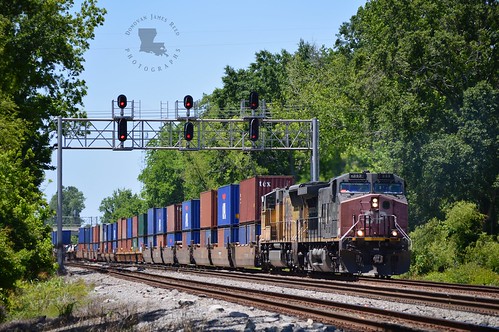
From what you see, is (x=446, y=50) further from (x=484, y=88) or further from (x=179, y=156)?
(x=179, y=156)

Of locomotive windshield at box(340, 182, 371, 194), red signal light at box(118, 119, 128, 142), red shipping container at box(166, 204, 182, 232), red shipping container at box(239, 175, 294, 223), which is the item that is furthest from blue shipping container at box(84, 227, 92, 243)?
locomotive windshield at box(340, 182, 371, 194)

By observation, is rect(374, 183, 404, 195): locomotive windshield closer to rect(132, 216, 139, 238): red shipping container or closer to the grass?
the grass

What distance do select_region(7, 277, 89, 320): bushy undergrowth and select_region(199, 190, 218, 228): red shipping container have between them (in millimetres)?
12037

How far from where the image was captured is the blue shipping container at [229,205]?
3919 centimetres

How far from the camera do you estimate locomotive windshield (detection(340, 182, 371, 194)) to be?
26.2 m

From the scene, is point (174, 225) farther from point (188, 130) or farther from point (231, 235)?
point (188, 130)

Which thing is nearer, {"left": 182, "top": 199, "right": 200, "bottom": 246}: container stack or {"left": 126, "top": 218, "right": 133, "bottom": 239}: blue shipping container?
{"left": 182, "top": 199, "right": 200, "bottom": 246}: container stack

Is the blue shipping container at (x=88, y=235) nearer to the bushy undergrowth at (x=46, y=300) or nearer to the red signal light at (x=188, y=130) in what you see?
the red signal light at (x=188, y=130)

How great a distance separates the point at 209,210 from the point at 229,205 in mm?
3841

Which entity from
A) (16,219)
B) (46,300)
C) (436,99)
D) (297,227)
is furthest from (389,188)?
(436,99)

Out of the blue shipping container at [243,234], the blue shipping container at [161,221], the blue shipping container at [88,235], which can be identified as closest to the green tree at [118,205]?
the blue shipping container at [88,235]

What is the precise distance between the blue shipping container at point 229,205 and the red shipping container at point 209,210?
71.1 inches

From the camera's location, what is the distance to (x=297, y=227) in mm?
30188

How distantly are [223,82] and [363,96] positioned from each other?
4050 cm
